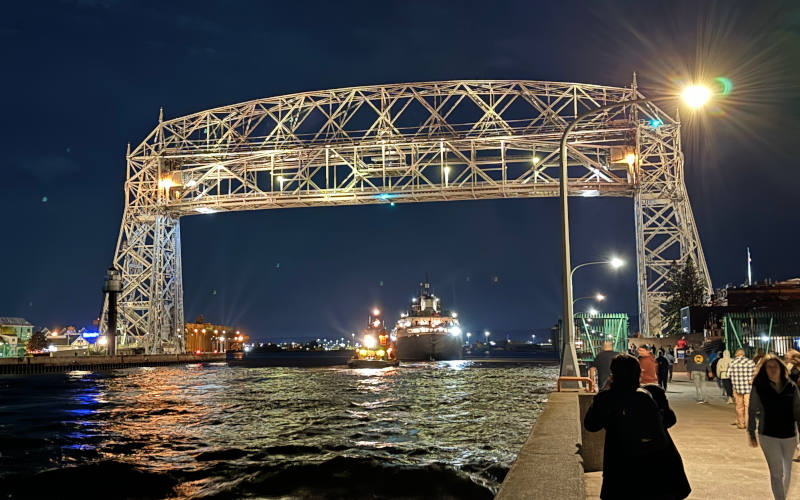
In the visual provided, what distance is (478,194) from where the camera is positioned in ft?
174

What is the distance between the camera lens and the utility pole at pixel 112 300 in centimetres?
6325

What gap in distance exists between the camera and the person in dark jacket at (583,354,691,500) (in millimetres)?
4613

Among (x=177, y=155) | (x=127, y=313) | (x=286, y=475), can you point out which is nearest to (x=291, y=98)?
(x=177, y=155)

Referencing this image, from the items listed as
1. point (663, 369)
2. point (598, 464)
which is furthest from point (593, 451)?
point (663, 369)

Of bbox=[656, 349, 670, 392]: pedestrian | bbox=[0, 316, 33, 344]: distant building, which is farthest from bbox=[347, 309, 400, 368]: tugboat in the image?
bbox=[0, 316, 33, 344]: distant building

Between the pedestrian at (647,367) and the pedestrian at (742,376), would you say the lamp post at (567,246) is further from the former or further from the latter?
the pedestrian at (742,376)

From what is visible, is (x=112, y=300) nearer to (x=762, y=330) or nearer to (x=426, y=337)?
(x=426, y=337)

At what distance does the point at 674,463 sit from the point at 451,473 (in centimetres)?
819

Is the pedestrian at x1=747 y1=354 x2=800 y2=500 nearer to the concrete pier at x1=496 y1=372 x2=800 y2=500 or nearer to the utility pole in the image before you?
the concrete pier at x1=496 y1=372 x2=800 y2=500

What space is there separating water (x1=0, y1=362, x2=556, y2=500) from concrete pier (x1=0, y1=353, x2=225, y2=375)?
3355 centimetres

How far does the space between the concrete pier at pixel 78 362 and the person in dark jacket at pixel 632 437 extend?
2391 inches

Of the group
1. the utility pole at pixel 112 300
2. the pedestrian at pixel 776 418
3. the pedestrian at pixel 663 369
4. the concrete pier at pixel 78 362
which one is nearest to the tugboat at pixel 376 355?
the concrete pier at pixel 78 362

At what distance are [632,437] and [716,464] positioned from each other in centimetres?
522

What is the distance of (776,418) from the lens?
6797 millimetres
